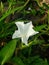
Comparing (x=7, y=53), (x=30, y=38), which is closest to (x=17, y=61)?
(x=7, y=53)

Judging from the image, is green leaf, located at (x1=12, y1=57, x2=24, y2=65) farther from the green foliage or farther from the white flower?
the white flower

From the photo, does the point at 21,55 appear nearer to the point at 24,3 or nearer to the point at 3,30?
the point at 3,30

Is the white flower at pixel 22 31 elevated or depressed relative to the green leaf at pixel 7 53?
elevated

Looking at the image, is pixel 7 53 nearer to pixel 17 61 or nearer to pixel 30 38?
pixel 17 61

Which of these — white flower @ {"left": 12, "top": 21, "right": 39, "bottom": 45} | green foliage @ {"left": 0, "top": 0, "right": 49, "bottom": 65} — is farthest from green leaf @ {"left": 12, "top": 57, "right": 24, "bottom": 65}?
white flower @ {"left": 12, "top": 21, "right": 39, "bottom": 45}

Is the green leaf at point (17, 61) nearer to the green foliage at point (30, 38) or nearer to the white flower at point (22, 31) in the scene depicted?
the green foliage at point (30, 38)

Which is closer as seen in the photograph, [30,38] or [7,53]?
[7,53]

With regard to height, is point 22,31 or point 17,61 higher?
point 22,31

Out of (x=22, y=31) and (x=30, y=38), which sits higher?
(x=22, y=31)

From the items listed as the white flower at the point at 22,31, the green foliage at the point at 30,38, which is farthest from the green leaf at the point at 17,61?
the white flower at the point at 22,31

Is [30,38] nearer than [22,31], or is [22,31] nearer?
[22,31]

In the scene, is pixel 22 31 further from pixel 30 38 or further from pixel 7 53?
pixel 30 38
